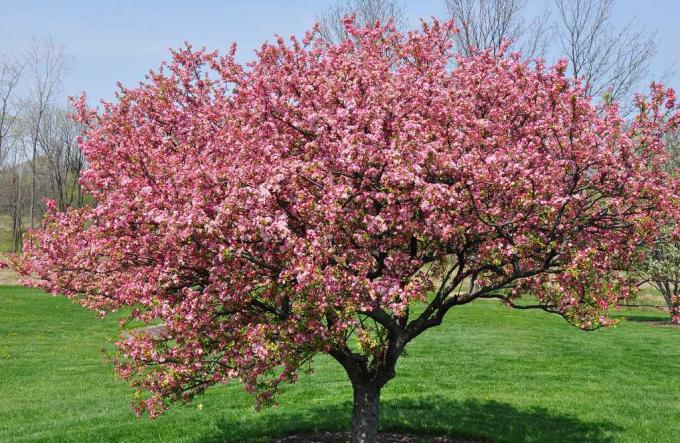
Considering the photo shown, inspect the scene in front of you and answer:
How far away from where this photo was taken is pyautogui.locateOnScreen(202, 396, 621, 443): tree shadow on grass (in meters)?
13.2

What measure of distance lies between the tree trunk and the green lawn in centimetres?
296

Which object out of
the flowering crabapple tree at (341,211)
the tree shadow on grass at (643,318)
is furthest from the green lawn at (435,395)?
the tree shadow on grass at (643,318)

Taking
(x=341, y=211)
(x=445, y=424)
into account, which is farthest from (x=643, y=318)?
(x=341, y=211)

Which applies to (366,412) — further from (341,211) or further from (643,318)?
(643,318)

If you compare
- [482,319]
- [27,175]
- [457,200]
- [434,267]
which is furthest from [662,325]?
[27,175]

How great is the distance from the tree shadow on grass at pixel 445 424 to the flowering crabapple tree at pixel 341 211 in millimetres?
3852

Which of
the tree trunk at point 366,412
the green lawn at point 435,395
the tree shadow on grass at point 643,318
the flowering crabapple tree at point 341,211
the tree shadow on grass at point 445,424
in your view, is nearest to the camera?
the flowering crabapple tree at point 341,211

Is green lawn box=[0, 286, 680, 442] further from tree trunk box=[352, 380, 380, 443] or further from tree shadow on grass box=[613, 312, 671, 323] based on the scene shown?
tree shadow on grass box=[613, 312, 671, 323]

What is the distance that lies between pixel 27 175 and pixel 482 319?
97060 mm

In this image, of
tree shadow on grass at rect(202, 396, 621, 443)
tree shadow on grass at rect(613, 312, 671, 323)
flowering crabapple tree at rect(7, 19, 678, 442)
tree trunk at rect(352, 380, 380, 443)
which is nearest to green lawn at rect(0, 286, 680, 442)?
tree shadow on grass at rect(202, 396, 621, 443)

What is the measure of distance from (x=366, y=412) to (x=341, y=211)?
15.7 ft

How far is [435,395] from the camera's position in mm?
16891

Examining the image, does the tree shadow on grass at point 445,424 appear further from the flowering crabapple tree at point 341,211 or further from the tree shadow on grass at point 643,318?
the tree shadow on grass at point 643,318

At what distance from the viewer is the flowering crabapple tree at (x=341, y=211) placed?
7.64 metres
